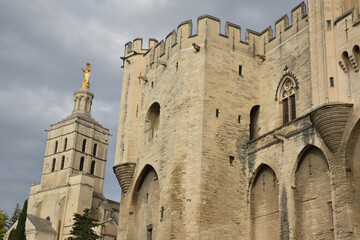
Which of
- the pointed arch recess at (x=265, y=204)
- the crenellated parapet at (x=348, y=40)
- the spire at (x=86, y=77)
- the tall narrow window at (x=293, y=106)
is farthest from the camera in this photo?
the spire at (x=86, y=77)

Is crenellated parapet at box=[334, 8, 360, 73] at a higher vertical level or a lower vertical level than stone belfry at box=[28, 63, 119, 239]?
lower

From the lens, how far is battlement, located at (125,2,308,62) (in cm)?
2259

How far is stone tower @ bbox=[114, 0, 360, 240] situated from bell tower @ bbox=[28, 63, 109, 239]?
32.7 metres

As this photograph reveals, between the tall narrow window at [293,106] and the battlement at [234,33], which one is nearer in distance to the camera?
the tall narrow window at [293,106]

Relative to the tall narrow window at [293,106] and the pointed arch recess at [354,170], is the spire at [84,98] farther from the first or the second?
the pointed arch recess at [354,170]

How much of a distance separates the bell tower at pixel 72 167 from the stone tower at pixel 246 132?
32.7m

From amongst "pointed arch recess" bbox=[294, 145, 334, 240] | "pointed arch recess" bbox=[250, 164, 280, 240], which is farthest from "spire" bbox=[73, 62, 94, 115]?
"pointed arch recess" bbox=[294, 145, 334, 240]

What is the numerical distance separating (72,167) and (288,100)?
4576 centimetres

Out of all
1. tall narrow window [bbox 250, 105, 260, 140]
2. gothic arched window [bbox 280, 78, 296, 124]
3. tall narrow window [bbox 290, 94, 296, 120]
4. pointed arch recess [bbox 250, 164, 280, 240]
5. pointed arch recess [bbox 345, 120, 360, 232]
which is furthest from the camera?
tall narrow window [bbox 250, 105, 260, 140]

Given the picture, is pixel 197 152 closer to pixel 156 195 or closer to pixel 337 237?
pixel 156 195

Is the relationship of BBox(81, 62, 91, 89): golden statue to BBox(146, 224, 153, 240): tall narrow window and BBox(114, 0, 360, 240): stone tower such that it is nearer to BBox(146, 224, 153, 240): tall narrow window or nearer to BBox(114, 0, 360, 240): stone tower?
BBox(114, 0, 360, 240): stone tower

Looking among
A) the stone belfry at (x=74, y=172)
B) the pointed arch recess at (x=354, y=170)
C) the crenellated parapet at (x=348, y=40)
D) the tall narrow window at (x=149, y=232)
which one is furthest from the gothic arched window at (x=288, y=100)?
the stone belfry at (x=74, y=172)

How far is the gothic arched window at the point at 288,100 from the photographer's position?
21.7 meters

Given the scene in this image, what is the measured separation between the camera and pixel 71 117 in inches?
2675
